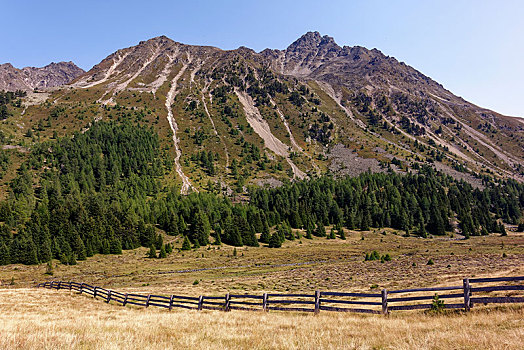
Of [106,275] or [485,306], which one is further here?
[106,275]

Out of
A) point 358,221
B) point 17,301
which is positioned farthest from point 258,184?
point 17,301

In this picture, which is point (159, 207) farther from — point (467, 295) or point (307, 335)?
point (467, 295)

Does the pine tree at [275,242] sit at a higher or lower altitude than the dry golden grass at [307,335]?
lower

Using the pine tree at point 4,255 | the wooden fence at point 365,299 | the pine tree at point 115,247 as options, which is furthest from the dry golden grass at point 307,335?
the pine tree at point 115,247

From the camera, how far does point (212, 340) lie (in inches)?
450

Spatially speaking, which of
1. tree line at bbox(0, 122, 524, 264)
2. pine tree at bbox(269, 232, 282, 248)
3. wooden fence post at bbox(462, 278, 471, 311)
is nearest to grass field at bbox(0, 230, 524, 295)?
pine tree at bbox(269, 232, 282, 248)

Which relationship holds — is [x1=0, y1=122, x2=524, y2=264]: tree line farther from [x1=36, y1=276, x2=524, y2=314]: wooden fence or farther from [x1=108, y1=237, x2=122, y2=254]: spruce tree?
[x1=36, y1=276, x2=524, y2=314]: wooden fence

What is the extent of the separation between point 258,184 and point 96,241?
109 meters

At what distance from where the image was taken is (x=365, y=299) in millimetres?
26938

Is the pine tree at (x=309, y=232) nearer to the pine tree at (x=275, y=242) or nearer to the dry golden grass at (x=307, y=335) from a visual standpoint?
the pine tree at (x=275, y=242)

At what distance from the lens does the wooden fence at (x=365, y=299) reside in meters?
14.4

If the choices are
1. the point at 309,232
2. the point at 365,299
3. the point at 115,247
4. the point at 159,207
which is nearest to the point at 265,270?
the point at 365,299

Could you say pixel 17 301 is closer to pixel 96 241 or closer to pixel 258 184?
pixel 96 241

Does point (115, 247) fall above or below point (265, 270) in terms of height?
above
